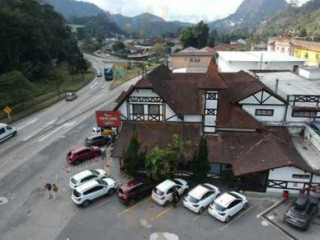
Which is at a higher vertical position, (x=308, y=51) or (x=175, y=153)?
(x=308, y=51)

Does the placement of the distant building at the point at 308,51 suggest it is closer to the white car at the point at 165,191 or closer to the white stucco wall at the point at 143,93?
the white stucco wall at the point at 143,93

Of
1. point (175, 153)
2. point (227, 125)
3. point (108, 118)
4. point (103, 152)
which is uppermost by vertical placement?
point (227, 125)

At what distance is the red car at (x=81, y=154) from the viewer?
30.5m

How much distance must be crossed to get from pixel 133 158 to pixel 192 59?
54950 mm

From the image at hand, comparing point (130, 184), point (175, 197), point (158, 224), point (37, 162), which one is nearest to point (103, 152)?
point (37, 162)

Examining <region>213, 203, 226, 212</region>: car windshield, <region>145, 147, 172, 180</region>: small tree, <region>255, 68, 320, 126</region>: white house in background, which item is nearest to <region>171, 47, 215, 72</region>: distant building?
<region>255, 68, 320, 126</region>: white house in background

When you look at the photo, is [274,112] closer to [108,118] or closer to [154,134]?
[154,134]

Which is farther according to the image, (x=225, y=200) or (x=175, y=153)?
(x=175, y=153)

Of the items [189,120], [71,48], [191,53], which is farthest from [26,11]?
[189,120]

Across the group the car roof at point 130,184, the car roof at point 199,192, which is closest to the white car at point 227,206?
the car roof at point 199,192

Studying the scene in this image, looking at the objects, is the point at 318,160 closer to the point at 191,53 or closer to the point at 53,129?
the point at 53,129

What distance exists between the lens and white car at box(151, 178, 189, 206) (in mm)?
23312

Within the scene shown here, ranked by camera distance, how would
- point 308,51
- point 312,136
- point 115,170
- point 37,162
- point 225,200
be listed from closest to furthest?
point 225,200, point 312,136, point 115,170, point 37,162, point 308,51

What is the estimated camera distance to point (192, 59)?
2990 inches
